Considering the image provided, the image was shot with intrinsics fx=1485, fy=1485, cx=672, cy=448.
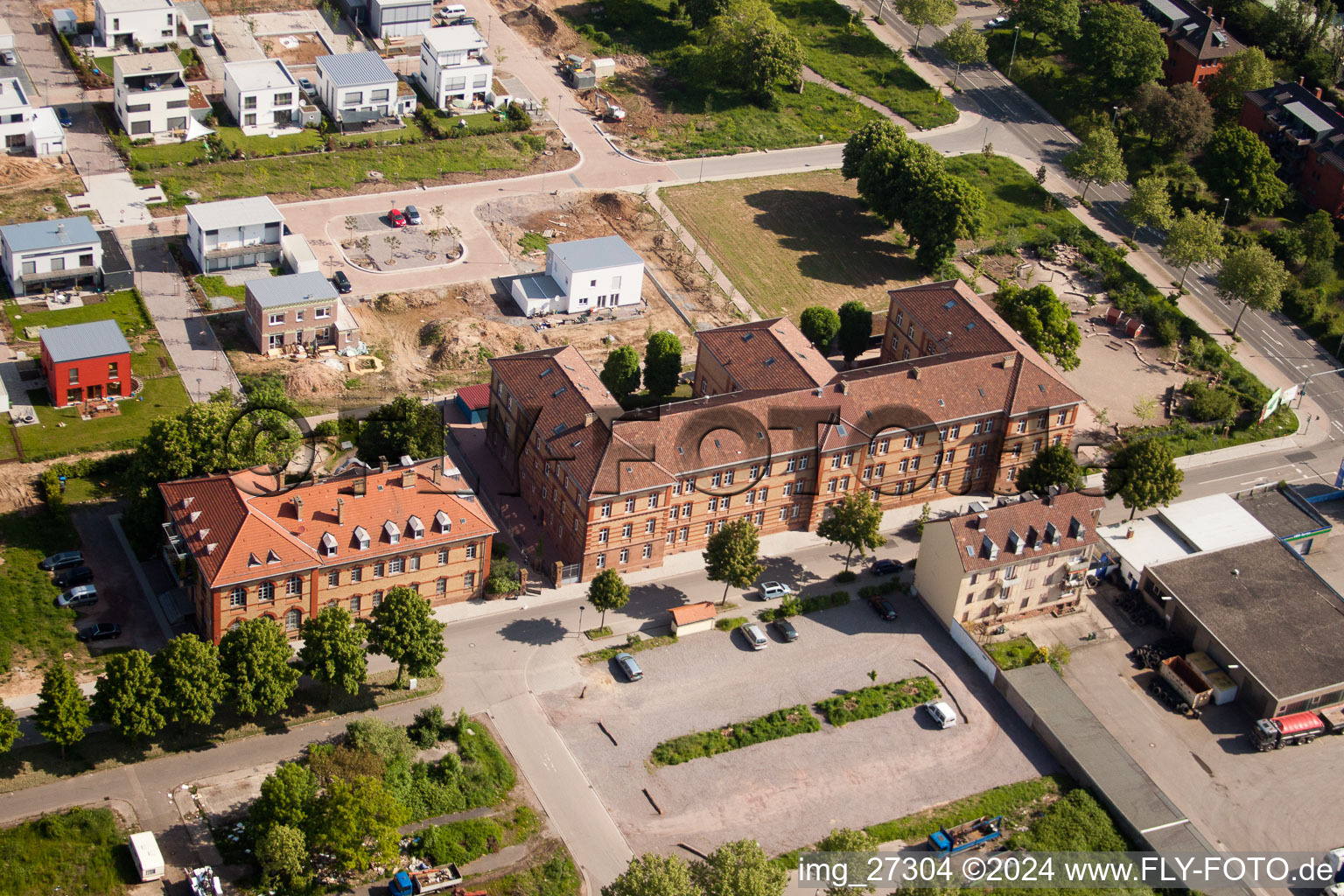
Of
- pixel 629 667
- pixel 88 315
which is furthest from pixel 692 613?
pixel 88 315

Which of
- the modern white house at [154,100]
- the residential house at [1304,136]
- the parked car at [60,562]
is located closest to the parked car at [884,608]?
the parked car at [60,562]

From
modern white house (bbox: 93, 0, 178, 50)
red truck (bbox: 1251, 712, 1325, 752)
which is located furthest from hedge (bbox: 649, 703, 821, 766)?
modern white house (bbox: 93, 0, 178, 50)

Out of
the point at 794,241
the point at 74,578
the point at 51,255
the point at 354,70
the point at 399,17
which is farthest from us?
the point at 399,17

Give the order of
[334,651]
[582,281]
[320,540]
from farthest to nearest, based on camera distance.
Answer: [582,281]
[320,540]
[334,651]

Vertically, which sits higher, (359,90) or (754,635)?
(359,90)

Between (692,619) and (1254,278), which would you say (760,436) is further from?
(1254,278)

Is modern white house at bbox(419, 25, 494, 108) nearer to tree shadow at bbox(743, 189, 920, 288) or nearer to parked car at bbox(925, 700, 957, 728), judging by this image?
tree shadow at bbox(743, 189, 920, 288)

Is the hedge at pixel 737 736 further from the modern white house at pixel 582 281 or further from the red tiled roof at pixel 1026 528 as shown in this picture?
the modern white house at pixel 582 281

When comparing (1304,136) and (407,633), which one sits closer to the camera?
(407,633)
